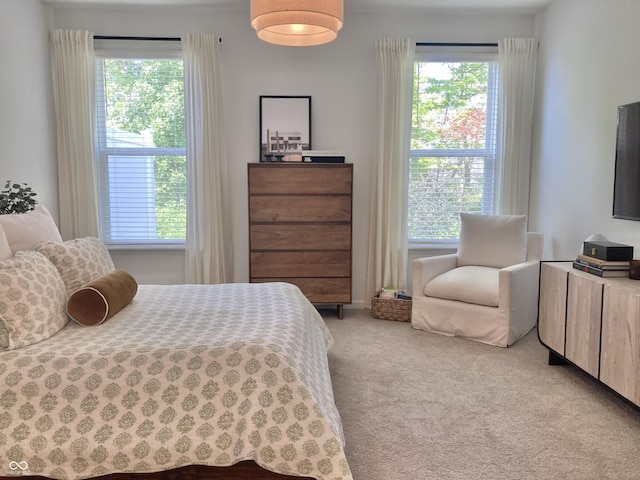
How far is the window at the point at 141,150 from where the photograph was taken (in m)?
4.39

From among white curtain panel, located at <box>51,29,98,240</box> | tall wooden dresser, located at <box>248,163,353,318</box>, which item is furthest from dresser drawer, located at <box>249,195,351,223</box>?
white curtain panel, located at <box>51,29,98,240</box>

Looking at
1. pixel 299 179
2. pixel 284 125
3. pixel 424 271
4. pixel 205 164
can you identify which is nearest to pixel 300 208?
pixel 299 179

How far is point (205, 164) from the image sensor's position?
171 inches

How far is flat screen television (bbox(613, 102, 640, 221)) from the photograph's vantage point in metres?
2.91

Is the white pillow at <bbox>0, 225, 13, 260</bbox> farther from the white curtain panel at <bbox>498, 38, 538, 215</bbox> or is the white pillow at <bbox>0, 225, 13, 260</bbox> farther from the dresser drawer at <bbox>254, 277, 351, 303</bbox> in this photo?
the white curtain panel at <bbox>498, 38, 538, 215</bbox>

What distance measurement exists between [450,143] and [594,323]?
233cm

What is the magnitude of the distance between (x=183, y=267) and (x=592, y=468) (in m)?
3.52

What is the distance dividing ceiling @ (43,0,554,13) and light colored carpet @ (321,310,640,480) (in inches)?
106

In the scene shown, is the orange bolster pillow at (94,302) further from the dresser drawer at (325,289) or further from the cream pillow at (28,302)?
the dresser drawer at (325,289)

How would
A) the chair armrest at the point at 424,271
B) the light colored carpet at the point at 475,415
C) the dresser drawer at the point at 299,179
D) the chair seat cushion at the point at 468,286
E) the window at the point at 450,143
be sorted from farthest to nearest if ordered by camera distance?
the window at the point at 450,143 → the dresser drawer at the point at 299,179 → the chair armrest at the point at 424,271 → the chair seat cushion at the point at 468,286 → the light colored carpet at the point at 475,415

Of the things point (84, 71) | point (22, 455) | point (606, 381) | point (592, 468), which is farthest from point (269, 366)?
point (84, 71)

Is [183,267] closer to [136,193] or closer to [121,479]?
[136,193]

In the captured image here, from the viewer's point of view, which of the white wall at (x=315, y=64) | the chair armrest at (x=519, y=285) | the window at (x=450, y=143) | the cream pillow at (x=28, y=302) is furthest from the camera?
the window at (x=450, y=143)

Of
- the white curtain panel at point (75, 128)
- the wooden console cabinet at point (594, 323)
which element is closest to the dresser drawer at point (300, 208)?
the white curtain panel at point (75, 128)
